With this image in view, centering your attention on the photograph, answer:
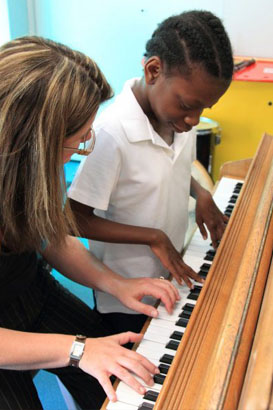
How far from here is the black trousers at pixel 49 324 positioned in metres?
1.15

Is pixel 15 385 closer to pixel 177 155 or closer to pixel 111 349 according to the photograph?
pixel 111 349

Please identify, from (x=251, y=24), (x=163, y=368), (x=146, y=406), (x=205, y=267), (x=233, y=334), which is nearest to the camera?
(x=233, y=334)

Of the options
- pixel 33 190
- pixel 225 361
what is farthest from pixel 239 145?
pixel 225 361

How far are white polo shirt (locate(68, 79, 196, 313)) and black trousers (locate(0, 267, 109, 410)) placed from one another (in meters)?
0.13

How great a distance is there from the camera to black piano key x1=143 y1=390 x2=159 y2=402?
36.7 inches

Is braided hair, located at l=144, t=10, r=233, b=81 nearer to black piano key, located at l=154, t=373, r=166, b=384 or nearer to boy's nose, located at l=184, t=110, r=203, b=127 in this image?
boy's nose, located at l=184, t=110, r=203, b=127

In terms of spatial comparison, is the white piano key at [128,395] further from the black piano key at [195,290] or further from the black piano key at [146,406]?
the black piano key at [195,290]

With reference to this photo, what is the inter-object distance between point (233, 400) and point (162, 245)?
2.12ft

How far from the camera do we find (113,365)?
96cm

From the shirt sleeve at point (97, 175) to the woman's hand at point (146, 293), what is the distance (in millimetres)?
244

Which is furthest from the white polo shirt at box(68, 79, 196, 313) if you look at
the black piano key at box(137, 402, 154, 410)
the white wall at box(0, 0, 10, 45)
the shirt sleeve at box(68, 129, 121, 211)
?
the white wall at box(0, 0, 10, 45)

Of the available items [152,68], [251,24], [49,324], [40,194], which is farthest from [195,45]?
[251,24]

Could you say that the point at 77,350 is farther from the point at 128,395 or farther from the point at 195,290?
the point at 195,290

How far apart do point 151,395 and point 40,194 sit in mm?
489
